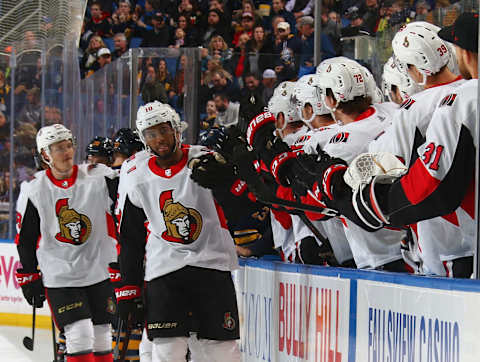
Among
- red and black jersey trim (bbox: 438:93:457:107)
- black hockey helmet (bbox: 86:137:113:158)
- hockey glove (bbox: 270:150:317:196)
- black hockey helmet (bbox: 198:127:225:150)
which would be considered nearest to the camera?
red and black jersey trim (bbox: 438:93:457:107)

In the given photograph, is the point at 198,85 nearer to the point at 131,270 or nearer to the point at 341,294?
the point at 131,270

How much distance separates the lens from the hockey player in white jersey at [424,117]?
3.04 metres

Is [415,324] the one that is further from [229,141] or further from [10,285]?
[10,285]

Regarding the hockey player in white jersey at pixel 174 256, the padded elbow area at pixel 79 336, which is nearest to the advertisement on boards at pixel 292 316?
the hockey player in white jersey at pixel 174 256

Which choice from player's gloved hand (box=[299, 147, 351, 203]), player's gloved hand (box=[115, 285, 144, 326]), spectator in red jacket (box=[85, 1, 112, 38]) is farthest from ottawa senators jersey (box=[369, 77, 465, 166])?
spectator in red jacket (box=[85, 1, 112, 38])

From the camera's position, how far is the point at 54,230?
18.8ft

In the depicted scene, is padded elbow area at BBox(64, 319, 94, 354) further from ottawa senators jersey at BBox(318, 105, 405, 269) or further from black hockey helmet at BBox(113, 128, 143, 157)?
ottawa senators jersey at BBox(318, 105, 405, 269)

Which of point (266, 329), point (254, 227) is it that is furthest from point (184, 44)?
point (266, 329)

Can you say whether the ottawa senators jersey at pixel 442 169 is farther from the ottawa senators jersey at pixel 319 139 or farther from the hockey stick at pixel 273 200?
the ottawa senators jersey at pixel 319 139

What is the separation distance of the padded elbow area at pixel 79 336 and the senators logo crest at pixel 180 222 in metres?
1.43

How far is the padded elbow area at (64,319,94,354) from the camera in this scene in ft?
17.6

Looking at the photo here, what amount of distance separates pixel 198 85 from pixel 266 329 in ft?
10.5

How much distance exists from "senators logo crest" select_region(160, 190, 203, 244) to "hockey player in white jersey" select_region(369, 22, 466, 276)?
1.16 meters

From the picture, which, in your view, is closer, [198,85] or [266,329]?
[266,329]
